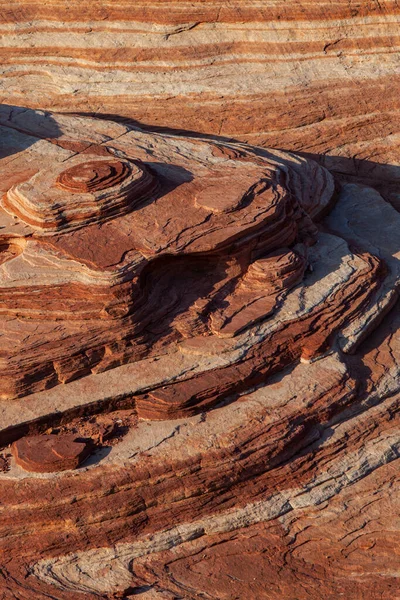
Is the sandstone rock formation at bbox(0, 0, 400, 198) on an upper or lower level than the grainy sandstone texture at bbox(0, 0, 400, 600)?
upper

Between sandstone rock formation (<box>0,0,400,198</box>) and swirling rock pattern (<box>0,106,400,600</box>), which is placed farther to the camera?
sandstone rock formation (<box>0,0,400,198</box>)

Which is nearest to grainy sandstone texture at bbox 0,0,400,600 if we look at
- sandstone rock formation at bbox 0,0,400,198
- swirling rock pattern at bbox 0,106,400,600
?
swirling rock pattern at bbox 0,106,400,600

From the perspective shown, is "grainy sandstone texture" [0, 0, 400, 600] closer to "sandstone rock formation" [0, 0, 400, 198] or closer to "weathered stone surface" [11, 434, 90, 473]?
"weathered stone surface" [11, 434, 90, 473]

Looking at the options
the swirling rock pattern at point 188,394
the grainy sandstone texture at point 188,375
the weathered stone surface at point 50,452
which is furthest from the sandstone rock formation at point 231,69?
the weathered stone surface at point 50,452

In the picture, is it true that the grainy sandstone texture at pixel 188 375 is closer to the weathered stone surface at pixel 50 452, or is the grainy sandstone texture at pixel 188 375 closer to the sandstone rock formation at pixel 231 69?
the weathered stone surface at pixel 50 452

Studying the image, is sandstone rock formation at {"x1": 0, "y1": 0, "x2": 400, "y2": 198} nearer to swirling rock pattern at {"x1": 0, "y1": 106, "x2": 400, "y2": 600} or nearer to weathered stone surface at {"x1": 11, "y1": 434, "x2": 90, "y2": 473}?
swirling rock pattern at {"x1": 0, "y1": 106, "x2": 400, "y2": 600}

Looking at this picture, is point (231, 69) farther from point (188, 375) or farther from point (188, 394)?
point (188, 394)

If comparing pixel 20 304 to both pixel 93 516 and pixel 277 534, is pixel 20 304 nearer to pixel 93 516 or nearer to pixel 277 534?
pixel 93 516
